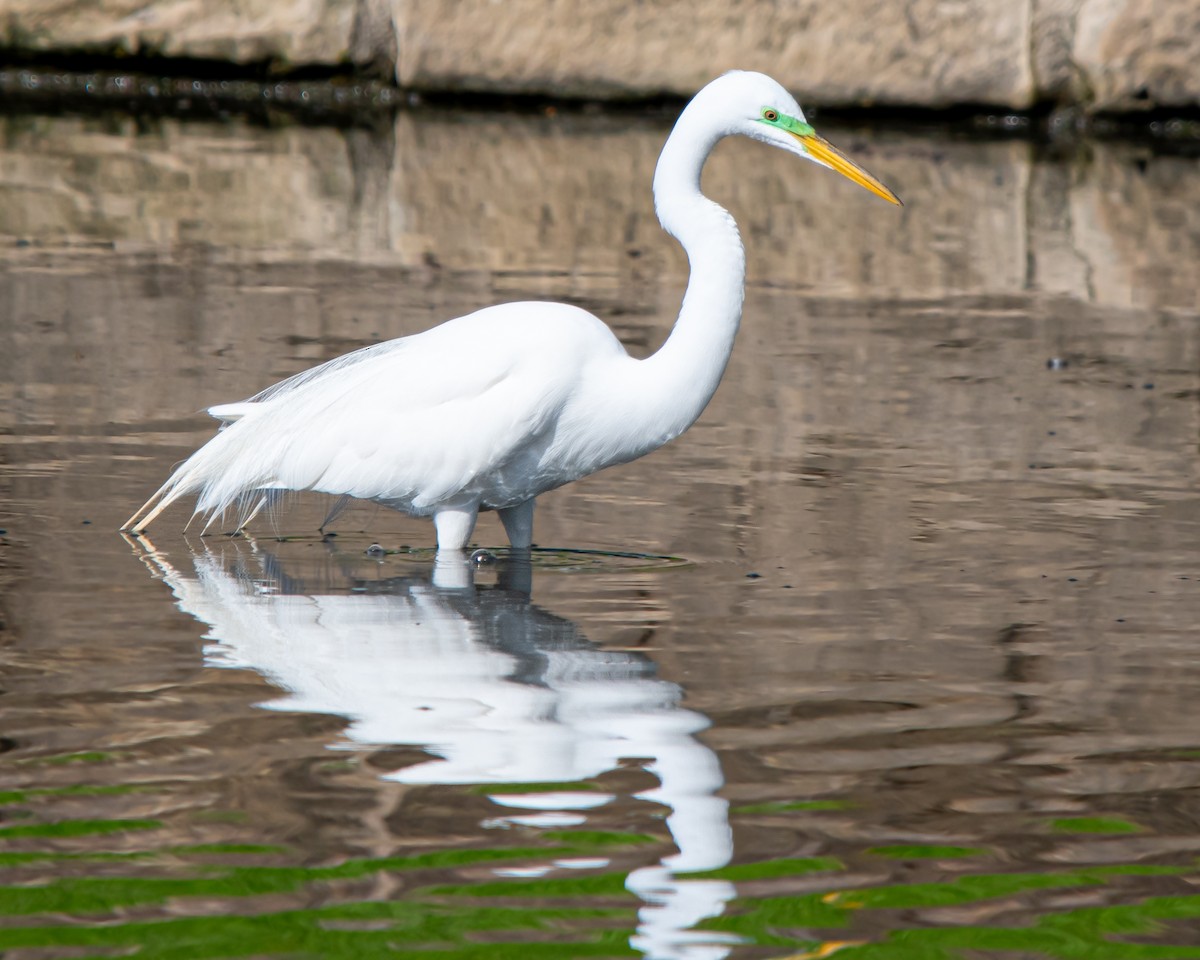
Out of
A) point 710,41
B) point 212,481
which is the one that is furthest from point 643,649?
point 710,41

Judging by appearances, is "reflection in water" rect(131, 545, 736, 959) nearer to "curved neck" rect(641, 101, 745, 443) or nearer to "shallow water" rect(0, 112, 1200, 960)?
"shallow water" rect(0, 112, 1200, 960)

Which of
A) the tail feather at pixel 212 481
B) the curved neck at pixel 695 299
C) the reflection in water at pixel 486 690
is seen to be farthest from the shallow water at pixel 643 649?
the curved neck at pixel 695 299

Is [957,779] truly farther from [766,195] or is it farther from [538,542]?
[766,195]

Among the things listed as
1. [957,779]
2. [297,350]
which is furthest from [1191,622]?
[297,350]

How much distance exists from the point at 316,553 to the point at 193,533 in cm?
42

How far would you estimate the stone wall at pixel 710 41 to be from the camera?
48.8ft

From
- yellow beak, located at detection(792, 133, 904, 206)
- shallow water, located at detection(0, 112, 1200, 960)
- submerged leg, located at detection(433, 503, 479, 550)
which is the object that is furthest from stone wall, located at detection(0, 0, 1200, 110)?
submerged leg, located at detection(433, 503, 479, 550)

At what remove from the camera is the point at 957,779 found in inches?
157

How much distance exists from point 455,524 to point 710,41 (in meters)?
10.3

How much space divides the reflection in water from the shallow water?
0.05 feet

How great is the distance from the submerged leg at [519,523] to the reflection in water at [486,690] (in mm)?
103

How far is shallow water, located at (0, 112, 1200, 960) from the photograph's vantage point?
3.41m

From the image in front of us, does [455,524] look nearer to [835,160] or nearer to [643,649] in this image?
[643,649]

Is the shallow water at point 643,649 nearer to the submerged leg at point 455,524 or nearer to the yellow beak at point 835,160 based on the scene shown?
the submerged leg at point 455,524
